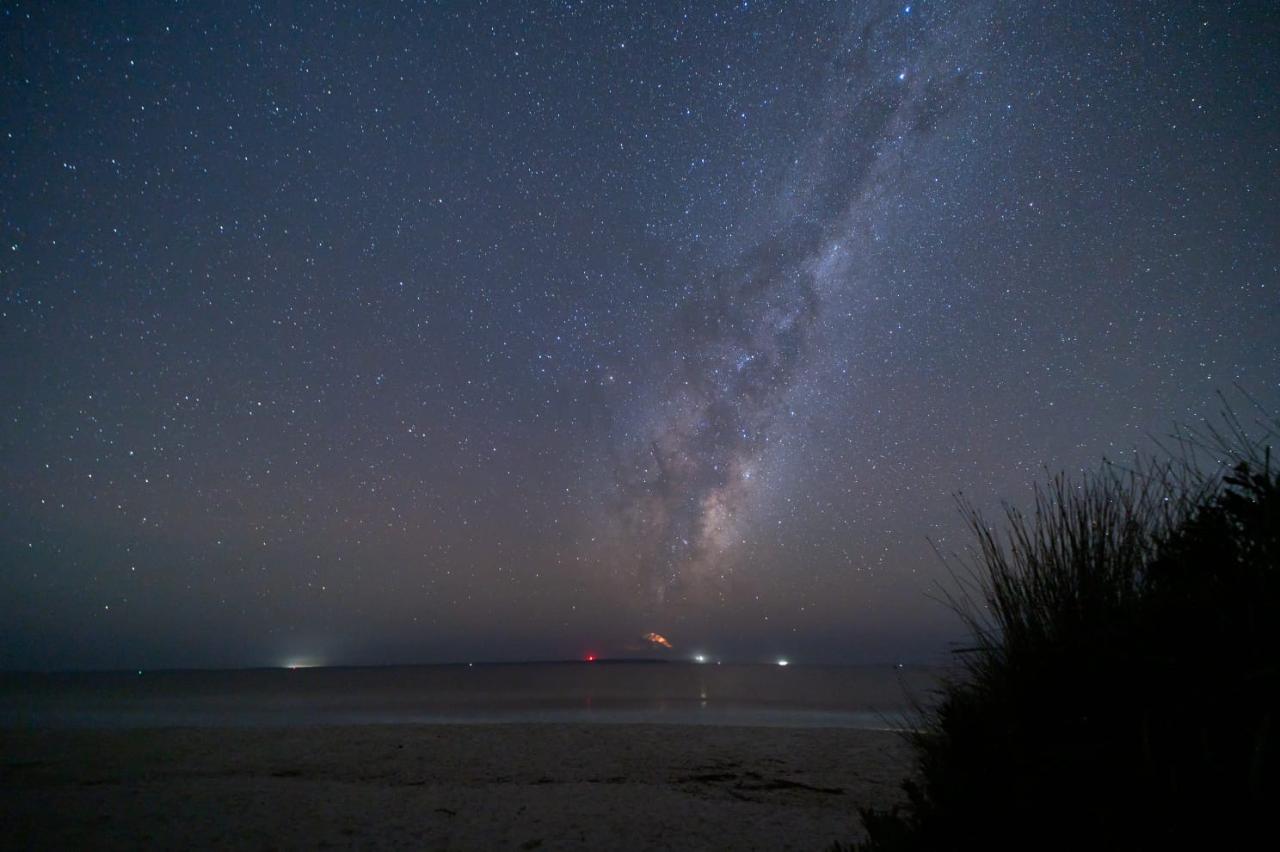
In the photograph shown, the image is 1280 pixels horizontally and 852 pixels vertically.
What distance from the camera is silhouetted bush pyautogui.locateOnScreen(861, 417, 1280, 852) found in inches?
66.1

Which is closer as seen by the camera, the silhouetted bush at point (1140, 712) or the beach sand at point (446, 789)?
the silhouetted bush at point (1140, 712)

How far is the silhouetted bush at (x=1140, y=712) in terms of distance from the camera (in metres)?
1.68

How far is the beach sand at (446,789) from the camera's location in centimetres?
694

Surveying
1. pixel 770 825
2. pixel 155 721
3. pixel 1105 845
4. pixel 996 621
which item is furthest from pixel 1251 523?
pixel 155 721

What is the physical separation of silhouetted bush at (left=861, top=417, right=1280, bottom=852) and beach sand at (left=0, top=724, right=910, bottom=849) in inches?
158

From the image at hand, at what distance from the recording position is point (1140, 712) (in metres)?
1.97

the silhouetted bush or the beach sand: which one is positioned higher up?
the silhouetted bush

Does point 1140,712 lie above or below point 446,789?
above

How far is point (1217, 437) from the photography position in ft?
9.63

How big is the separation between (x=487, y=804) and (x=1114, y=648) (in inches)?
330

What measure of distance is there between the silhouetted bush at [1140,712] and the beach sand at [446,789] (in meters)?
4.01

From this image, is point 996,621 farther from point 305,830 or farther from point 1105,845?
point 305,830

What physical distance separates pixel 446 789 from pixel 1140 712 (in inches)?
382

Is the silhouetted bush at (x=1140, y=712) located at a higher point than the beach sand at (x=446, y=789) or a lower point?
higher
